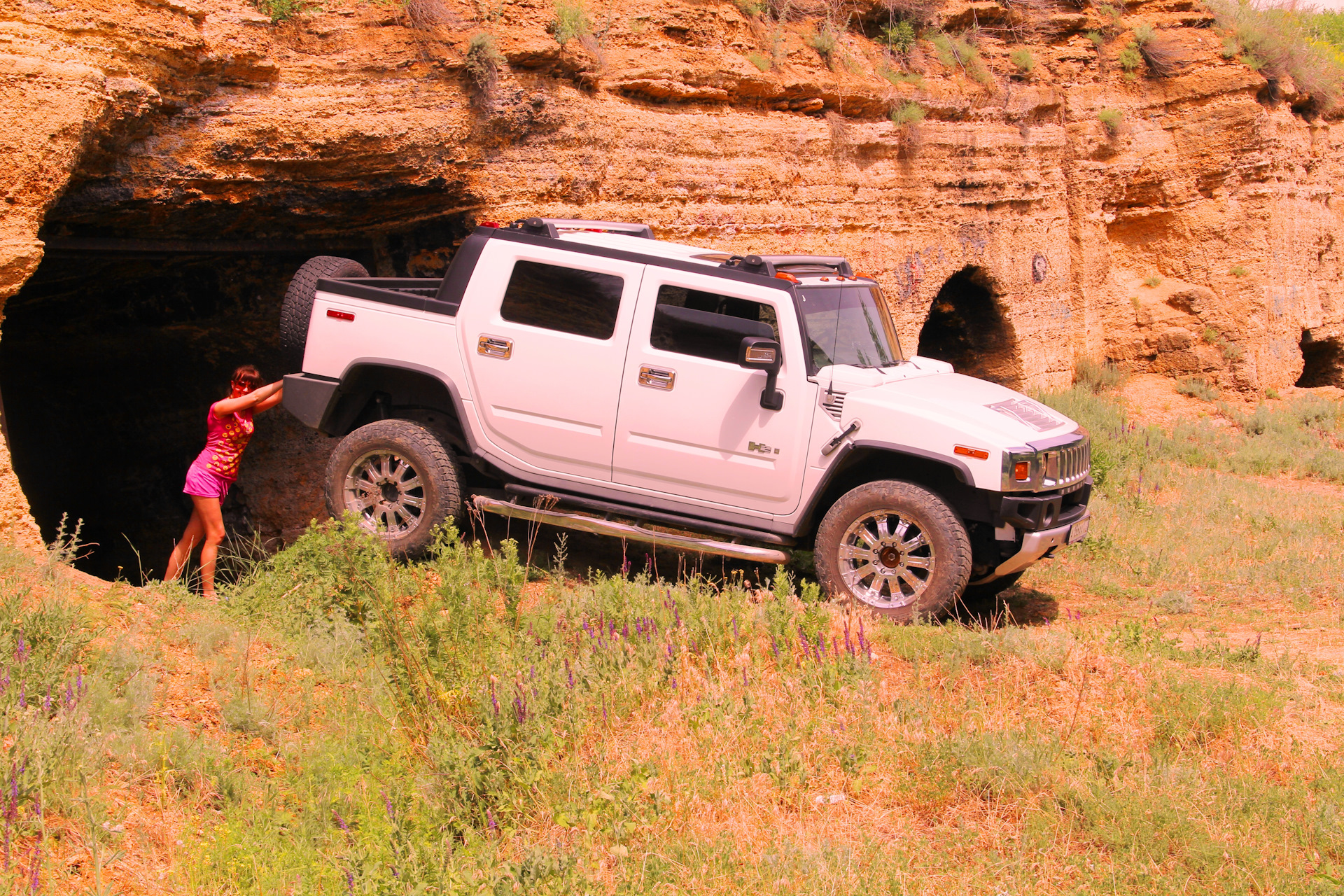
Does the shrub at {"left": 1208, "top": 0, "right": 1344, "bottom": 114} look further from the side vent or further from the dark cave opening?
the dark cave opening

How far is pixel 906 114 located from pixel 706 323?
7.38m

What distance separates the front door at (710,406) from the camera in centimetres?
660

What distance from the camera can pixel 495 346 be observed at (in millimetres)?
6988

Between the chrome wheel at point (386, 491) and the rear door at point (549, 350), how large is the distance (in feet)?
2.16

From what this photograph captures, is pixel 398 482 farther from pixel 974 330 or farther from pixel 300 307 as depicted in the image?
pixel 974 330

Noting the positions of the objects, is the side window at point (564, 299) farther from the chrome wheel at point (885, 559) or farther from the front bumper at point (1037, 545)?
the front bumper at point (1037, 545)

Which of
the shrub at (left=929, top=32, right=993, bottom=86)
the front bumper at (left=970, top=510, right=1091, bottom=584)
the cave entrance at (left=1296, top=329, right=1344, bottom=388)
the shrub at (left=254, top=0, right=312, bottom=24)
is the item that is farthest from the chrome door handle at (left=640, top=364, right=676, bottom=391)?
the cave entrance at (left=1296, top=329, right=1344, bottom=388)

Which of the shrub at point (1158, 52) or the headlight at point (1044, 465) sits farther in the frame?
the shrub at point (1158, 52)

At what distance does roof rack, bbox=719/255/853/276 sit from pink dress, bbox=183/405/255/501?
3550 millimetres

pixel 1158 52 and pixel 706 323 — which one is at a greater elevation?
pixel 1158 52

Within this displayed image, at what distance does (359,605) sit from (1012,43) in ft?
45.5

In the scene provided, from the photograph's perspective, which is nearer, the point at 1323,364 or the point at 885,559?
the point at 885,559

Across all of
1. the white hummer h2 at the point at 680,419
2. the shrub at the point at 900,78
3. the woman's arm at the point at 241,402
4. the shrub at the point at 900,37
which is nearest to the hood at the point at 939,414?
the white hummer h2 at the point at 680,419

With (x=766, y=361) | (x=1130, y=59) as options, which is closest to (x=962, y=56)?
(x=1130, y=59)
